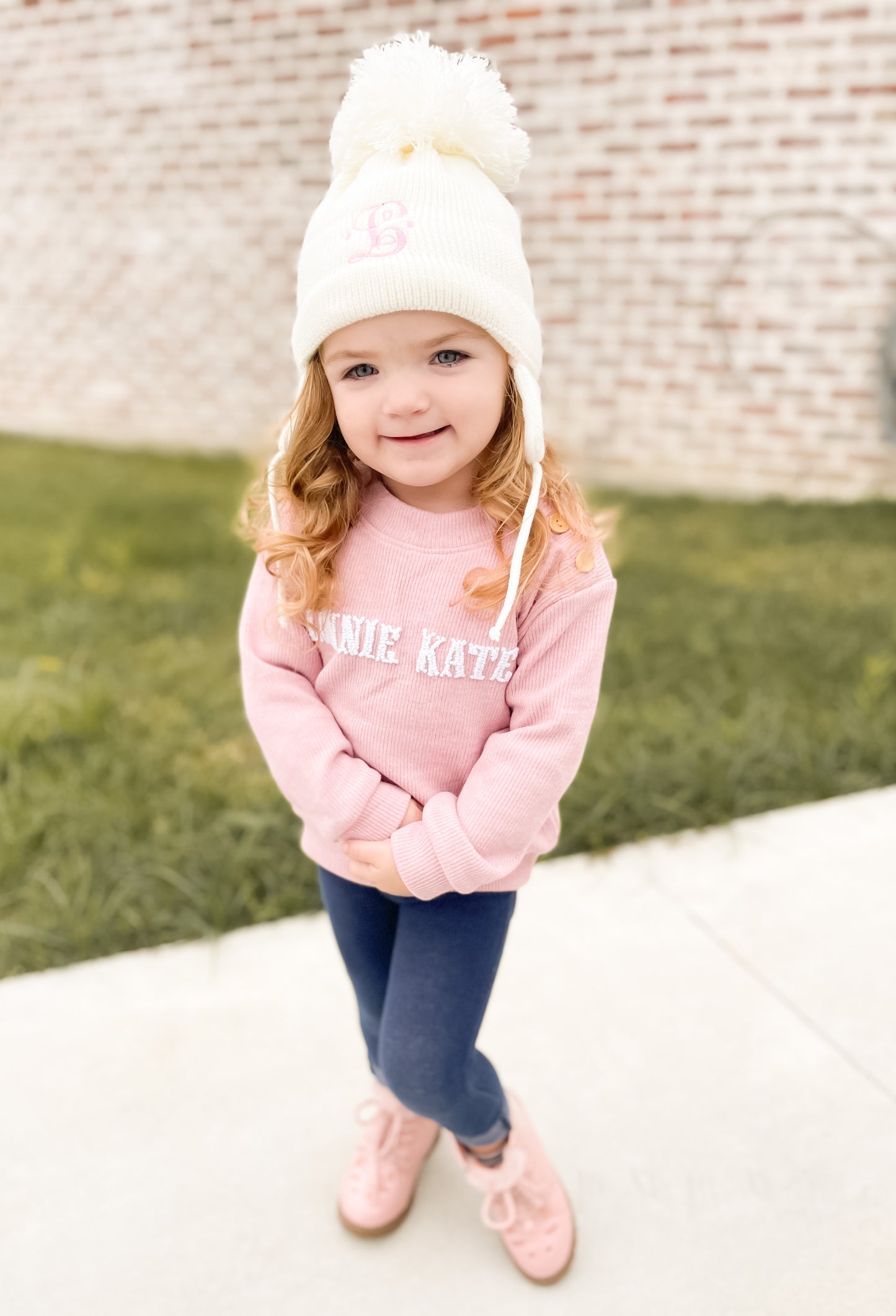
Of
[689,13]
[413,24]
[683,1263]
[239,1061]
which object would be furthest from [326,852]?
[413,24]

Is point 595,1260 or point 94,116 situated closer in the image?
point 595,1260

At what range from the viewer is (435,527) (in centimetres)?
134

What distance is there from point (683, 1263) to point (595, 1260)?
13 cm

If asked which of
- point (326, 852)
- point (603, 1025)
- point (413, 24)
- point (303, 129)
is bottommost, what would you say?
point (603, 1025)

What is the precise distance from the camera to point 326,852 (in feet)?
4.78

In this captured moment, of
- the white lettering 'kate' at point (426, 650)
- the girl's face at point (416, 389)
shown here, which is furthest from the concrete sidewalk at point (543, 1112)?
the girl's face at point (416, 389)

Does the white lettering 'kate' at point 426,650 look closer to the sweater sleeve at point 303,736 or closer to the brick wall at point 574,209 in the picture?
the sweater sleeve at point 303,736

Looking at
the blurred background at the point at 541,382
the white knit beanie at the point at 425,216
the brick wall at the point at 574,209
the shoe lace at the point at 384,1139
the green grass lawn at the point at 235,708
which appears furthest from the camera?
the brick wall at the point at 574,209

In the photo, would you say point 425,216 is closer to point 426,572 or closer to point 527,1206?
point 426,572

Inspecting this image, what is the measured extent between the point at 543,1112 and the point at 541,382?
188 inches

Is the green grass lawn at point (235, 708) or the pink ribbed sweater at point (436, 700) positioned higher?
the pink ribbed sweater at point (436, 700)

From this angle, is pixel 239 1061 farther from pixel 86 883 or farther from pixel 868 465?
pixel 868 465

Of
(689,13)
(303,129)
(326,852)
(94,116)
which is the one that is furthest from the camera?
(94,116)

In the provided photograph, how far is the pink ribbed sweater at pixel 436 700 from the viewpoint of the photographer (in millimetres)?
1282
